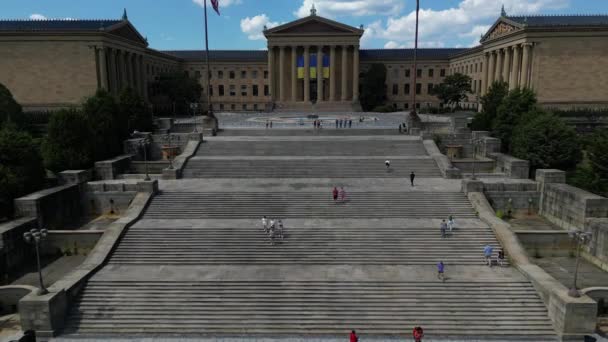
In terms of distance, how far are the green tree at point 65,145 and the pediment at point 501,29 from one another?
192 feet

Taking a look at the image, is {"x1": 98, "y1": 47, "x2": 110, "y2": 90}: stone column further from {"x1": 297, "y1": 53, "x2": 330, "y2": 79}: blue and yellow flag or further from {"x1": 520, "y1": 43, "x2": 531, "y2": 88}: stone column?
{"x1": 520, "y1": 43, "x2": 531, "y2": 88}: stone column

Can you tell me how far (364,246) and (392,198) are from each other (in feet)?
21.4

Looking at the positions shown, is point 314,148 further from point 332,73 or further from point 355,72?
point 355,72

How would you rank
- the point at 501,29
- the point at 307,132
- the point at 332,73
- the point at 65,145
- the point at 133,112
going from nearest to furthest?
1. the point at 65,145
2. the point at 133,112
3. the point at 307,132
4. the point at 501,29
5. the point at 332,73

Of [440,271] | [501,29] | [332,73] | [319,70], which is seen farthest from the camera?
[332,73]

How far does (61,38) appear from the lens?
6231 cm

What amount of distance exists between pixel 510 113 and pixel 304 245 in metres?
28.4

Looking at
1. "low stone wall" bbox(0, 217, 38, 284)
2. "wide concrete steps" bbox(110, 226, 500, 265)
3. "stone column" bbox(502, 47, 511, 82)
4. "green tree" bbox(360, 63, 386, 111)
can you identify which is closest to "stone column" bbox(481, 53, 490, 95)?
"stone column" bbox(502, 47, 511, 82)

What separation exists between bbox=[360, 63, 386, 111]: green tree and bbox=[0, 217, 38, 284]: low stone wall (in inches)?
2911

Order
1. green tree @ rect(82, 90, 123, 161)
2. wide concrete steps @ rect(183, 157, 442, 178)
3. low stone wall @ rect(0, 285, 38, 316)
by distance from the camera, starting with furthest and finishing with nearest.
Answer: green tree @ rect(82, 90, 123, 161)
wide concrete steps @ rect(183, 157, 442, 178)
low stone wall @ rect(0, 285, 38, 316)

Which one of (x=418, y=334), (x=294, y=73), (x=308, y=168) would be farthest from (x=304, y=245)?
(x=294, y=73)

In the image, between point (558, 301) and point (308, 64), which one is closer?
point (558, 301)

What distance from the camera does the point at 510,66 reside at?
228ft

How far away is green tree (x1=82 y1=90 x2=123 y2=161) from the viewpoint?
37562mm
